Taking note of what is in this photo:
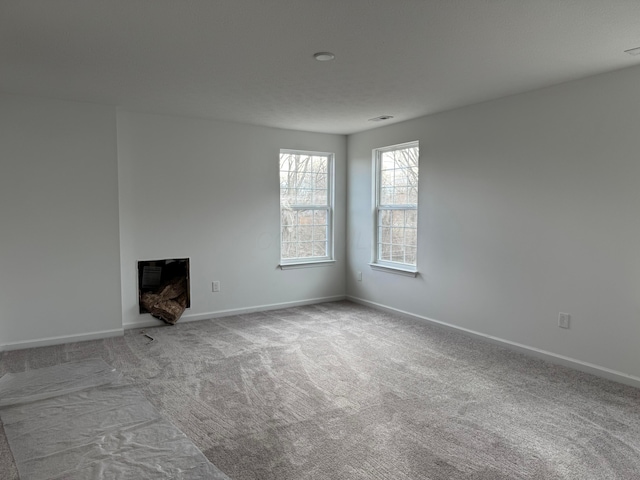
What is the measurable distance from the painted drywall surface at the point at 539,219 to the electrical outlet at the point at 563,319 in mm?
35

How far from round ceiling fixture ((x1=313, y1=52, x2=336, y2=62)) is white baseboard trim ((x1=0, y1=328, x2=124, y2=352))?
3.34 m

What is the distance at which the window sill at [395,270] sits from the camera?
16.8 feet

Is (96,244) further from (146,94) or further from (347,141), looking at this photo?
(347,141)

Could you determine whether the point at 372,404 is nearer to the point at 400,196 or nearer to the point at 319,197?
the point at 400,196

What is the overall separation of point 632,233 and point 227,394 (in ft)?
10.3

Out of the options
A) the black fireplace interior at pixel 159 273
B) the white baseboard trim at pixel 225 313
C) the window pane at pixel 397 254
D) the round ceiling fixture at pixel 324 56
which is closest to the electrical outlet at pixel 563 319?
the window pane at pixel 397 254

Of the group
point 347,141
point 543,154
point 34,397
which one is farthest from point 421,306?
point 34,397

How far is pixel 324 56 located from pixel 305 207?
10.4 feet

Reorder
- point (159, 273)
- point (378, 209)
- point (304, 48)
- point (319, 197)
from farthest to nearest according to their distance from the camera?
point (319, 197) < point (378, 209) < point (159, 273) < point (304, 48)

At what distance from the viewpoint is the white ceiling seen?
2.23 metres

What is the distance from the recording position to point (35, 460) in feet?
7.52

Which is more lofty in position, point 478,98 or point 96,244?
point 478,98

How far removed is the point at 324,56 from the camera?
2869 millimetres

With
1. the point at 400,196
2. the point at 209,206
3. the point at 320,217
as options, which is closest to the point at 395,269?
the point at 400,196
